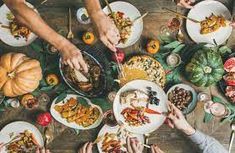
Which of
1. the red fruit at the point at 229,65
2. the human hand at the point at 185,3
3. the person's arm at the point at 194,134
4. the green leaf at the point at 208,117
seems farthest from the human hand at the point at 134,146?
the human hand at the point at 185,3

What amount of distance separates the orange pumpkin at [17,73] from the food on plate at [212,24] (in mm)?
1390

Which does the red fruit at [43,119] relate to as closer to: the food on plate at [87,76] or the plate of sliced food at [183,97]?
the food on plate at [87,76]

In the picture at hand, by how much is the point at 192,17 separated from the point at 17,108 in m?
1.62

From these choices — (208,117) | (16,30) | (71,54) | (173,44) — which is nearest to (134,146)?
(208,117)

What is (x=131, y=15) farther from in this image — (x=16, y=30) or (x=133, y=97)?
(x=16, y=30)

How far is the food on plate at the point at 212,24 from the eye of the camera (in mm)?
3924

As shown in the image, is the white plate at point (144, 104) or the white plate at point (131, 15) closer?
the white plate at point (144, 104)

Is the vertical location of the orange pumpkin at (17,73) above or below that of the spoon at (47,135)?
above

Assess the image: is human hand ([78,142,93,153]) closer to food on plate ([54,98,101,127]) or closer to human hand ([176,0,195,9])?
food on plate ([54,98,101,127])

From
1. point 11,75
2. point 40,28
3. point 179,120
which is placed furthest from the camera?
point 179,120

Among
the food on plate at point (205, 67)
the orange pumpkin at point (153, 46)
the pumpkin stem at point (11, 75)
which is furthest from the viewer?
the orange pumpkin at point (153, 46)

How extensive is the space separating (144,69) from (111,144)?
26.5 inches

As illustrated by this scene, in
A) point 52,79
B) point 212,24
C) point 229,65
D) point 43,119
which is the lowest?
point 229,65

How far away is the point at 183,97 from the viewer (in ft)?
12.7
